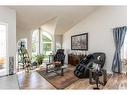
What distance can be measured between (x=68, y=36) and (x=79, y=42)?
156 cm

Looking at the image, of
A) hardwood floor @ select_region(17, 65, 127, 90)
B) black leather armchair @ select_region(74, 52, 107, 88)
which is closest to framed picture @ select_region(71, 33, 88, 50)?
black leather armchair @ select_region(74, 52, 107, 88)

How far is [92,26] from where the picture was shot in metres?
7.74

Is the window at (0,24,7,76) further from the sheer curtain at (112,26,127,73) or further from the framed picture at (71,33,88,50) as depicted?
the sheer curtain at (112,26,127,73)

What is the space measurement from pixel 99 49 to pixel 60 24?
2.91 metres

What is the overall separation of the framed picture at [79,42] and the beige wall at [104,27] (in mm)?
246

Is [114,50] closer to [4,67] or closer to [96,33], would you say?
[96,33]

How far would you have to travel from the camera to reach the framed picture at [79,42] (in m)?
8.28

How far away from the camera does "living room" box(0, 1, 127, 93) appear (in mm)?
5020

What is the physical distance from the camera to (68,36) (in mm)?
10211

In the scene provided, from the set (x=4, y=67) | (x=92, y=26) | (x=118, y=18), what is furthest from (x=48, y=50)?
(x=118, y=18)

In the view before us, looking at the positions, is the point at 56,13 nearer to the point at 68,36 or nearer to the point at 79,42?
the point at 79,42

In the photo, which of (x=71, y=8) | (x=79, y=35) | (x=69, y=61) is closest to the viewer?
(x=71, y=8)

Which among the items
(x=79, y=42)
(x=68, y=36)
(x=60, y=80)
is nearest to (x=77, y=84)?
(x=60, y=80)

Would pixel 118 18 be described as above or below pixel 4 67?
above
